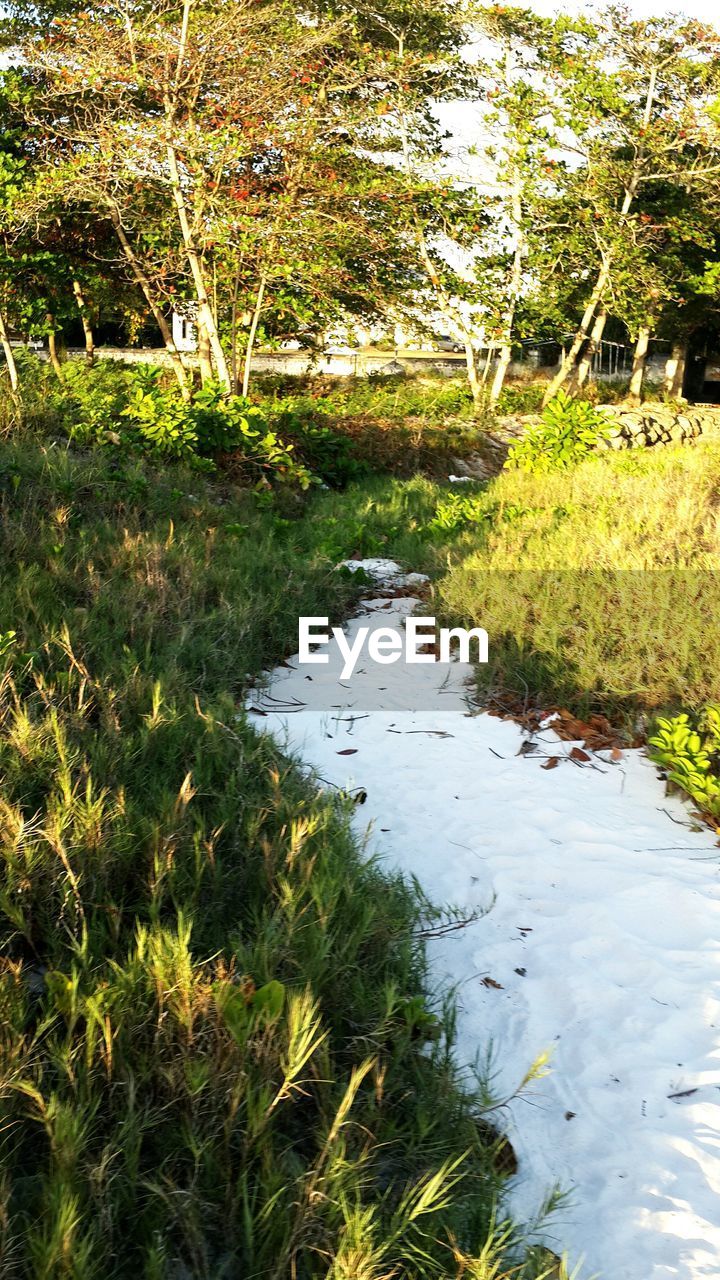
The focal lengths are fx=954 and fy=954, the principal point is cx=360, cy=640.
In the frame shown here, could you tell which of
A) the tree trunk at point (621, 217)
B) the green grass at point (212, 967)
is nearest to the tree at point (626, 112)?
the tree trunk at point (621, 217)

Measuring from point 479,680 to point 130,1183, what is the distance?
161 inches

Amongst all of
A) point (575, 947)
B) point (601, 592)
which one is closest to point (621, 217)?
Answer: point (601, 592)

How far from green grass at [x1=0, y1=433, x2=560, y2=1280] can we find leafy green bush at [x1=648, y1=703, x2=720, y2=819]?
156 centimetres

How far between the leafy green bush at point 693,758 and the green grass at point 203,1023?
61.3 inches

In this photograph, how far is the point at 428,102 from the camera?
61.4 ft

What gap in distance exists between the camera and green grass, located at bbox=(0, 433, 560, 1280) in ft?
6.16

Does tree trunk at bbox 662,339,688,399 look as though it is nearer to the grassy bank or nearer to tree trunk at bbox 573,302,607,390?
tree trunk at bbox 573,302,607,390

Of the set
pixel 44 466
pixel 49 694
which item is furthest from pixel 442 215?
pixel 49 694

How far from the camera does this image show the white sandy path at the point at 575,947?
7.70 feet

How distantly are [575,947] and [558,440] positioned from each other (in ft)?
28.0

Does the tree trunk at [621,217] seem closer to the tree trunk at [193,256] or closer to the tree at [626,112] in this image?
the tree at [626,112]

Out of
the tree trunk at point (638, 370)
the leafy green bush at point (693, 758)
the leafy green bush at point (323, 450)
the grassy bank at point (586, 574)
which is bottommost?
the leafy green bush at point (693, 758)

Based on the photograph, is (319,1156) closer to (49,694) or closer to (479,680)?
(49,694)

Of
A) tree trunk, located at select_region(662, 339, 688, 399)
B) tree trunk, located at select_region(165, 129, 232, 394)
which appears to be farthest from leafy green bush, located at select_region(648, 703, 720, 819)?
tree trunk, located at select_region(662, 339, 688, 399)
